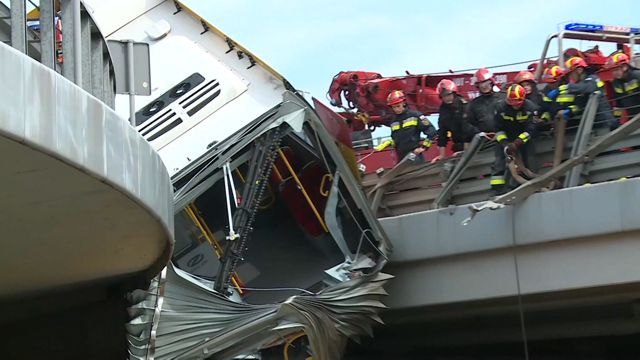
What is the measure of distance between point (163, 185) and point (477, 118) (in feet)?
17.6

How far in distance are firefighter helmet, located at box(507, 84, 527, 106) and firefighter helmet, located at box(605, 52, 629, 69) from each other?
4.33ft

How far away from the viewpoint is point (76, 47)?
6.01 metres

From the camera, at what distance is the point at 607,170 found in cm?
982

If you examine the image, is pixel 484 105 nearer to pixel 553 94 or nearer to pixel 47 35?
pixel 553 94


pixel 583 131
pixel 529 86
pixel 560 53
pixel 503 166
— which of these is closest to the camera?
pixel 583 131

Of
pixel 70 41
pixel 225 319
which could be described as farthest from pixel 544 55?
pixel 70 41

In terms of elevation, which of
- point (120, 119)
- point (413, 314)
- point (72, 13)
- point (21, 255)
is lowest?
point (413, 314)

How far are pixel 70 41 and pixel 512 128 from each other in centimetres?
526

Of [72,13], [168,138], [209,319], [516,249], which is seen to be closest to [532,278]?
[516,249]

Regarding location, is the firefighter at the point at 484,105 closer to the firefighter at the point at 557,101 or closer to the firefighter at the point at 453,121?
the firefighter at the point at 453,121

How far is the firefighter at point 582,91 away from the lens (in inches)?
388

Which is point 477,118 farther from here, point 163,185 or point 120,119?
point 120,119

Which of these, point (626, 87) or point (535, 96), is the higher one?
point (535, 96)

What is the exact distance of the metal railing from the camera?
5.50 meters
